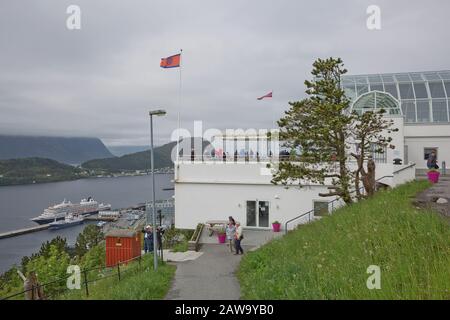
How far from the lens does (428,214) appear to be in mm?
8664

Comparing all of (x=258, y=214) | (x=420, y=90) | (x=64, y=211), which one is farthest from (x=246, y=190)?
(x=64, y=211)

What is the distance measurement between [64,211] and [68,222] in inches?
363

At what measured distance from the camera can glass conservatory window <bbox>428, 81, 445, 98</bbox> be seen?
1270 inches

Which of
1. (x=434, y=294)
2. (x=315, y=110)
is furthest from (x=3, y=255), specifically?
(x=434, y=294)

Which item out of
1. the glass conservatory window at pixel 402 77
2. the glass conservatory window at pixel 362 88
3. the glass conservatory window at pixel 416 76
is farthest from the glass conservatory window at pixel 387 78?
the glass conservatory window at pixel 362 88

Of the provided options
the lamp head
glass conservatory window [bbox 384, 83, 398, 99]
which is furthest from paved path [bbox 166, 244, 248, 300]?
glass conservatory window [bbox 384, 83, 398, 99]

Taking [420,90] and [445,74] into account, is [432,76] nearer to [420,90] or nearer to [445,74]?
[445,74]

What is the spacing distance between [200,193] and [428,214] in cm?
1586

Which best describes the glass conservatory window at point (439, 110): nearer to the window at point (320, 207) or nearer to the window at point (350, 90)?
the window at point (350, 90)

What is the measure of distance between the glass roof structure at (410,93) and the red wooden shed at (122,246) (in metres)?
21.9

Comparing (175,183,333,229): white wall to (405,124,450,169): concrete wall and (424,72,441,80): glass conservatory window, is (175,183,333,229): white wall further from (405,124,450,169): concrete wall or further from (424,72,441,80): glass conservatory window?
(424,72,441,80): glass conservatory window
